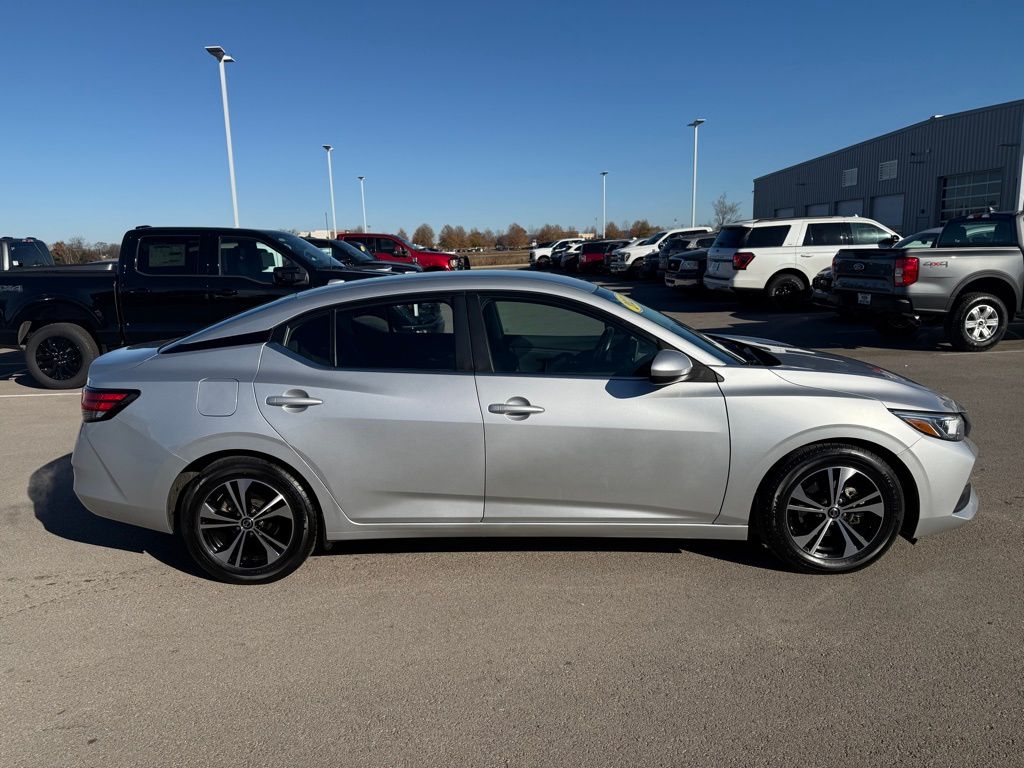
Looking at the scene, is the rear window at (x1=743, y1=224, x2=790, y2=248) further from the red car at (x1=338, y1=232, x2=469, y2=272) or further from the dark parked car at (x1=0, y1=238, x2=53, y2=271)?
the dark parked car at (x1=0, y1=238, x2=53, y2=271)

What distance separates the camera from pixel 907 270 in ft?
32.4

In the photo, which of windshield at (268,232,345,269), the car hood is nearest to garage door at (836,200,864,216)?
windshield at (268,232,345,269)

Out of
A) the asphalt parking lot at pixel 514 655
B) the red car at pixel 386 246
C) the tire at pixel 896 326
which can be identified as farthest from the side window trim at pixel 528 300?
the red car at pixel 386 246

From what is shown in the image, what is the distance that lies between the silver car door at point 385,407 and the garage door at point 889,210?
30879 millimetres

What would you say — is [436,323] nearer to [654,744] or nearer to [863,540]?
[654,744]

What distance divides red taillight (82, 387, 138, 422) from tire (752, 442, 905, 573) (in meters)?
3.19

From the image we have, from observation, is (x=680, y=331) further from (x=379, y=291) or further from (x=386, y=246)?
(x=386, y=246)

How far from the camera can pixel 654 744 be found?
2584 mm

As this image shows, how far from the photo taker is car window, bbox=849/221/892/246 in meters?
15.7

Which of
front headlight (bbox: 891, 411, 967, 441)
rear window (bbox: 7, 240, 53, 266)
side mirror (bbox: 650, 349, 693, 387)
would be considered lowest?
front headlight (bbox: 891, 411, 967, 441)

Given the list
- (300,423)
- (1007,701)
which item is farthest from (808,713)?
(300,423)

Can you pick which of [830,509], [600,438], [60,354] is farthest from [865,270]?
[60,354]

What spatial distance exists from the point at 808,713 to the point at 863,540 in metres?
1.26

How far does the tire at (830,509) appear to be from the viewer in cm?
361
